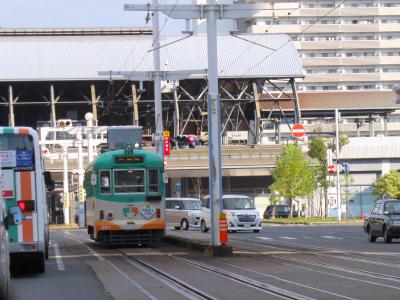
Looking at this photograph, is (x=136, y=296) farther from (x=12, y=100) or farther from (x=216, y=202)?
(x=12, y=100)

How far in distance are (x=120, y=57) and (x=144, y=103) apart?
16.8 ft

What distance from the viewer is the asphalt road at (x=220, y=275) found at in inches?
627

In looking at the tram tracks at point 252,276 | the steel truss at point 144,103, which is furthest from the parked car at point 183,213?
the steel truss at point 144,103

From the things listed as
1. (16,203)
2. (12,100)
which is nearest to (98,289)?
(16,203)

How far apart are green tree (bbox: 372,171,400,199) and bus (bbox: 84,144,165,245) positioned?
167 feet

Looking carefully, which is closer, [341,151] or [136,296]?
[136,296]

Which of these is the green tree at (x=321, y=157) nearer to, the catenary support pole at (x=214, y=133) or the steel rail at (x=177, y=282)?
the catenary support pole at (x=214, y=133)

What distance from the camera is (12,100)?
8706 cm

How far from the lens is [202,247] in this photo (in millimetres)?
28016


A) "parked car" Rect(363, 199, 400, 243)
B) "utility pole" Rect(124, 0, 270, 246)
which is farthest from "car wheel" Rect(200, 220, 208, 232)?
"utility pole" Rect(124, 0, 270, 246)

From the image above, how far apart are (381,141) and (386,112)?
5.75 meters

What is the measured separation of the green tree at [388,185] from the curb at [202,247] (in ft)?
159

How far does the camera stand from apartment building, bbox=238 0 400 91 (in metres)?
125

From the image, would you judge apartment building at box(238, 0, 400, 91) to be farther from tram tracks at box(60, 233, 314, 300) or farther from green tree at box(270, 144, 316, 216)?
tram tracks at box(60, 233, 314, 300)
